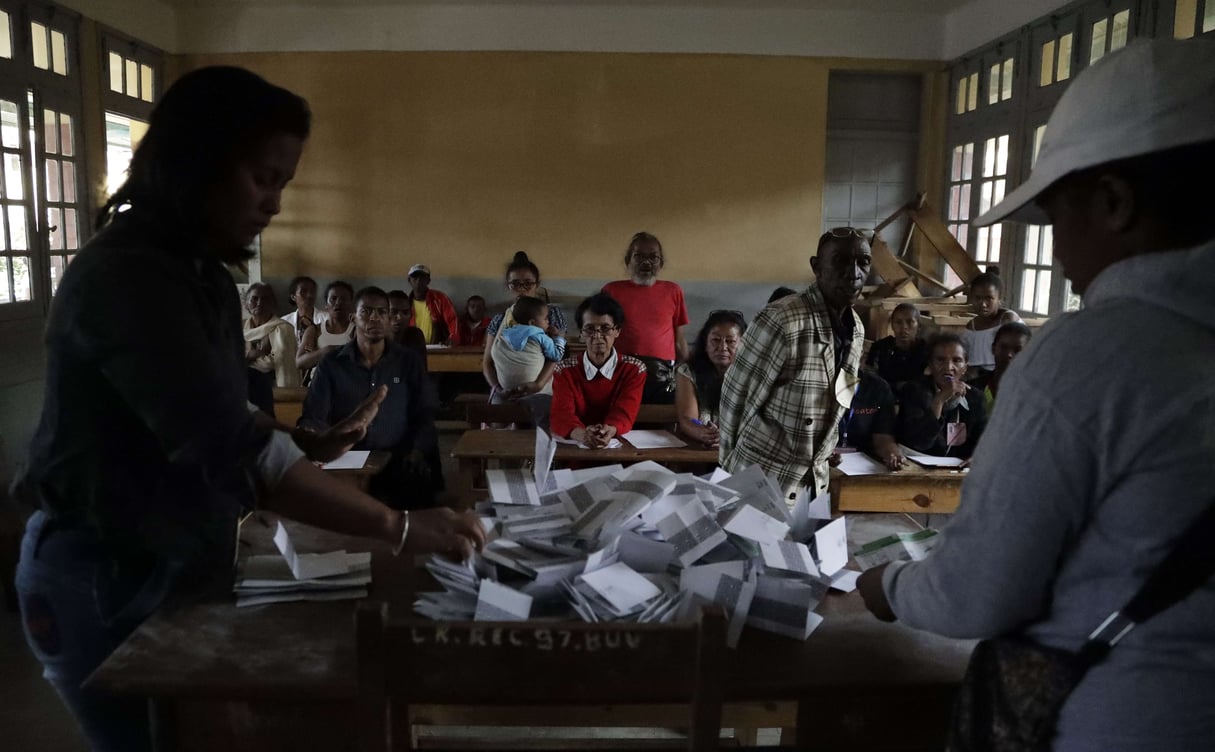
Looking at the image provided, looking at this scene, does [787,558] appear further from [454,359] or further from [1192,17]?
[454,359]

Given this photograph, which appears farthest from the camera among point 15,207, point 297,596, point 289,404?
point 15,207

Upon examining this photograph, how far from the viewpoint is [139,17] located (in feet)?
22.4

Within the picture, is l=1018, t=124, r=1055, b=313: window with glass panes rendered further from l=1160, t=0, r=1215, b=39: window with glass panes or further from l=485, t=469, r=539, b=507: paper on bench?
l=485, t=469, r=539, b=507: paper on bench

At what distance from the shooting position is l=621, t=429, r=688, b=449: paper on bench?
3.30 m

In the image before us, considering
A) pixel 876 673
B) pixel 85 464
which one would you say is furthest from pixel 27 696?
pixel 876 673

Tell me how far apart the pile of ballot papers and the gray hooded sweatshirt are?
1.31 feet

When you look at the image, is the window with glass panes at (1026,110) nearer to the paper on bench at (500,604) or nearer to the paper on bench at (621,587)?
the paper on bench at (621,587)

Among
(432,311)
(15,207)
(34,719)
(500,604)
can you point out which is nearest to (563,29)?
(432,311)

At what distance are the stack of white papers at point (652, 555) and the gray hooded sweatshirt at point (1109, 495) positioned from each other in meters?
0.40

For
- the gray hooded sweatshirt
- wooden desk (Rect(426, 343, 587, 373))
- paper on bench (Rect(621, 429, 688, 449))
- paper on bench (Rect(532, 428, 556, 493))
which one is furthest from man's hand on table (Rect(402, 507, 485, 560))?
wooden desk (Rect(426, 343, 587, 373))

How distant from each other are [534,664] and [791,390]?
1.58 metres

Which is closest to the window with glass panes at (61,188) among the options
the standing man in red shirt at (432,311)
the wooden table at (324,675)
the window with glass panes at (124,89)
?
the window with glass panes at (124,89)

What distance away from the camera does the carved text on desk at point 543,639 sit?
3.00 feet

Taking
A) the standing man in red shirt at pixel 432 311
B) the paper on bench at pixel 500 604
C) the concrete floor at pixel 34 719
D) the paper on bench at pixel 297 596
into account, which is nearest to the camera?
the paper on bench at pixel 500 604
